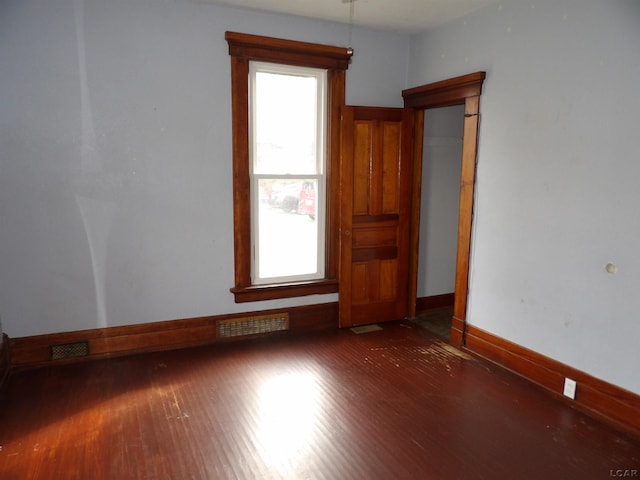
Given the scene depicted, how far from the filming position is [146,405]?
9.61 ft

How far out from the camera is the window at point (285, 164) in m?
3.88

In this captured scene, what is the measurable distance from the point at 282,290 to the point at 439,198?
2035 mm

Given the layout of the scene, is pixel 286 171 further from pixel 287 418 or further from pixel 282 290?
pixel 287 418

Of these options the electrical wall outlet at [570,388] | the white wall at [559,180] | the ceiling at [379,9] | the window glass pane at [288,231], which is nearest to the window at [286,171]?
the window glass pane at [288,231]

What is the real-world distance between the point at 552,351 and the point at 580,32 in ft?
7.04

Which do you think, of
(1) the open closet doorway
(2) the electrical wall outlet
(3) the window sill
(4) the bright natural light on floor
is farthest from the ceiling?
(4) the bright natural light on floor

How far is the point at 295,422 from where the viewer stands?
275 centimetres

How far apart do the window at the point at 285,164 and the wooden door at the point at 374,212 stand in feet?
0.50

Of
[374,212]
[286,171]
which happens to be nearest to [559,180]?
[374,212]

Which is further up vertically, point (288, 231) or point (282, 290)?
point (288, 231)

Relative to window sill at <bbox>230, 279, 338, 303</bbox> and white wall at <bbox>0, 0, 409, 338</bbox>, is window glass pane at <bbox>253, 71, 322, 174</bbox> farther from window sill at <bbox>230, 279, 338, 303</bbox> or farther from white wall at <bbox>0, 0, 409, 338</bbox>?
window sill at <bbox>230, 279, 338, 303</bbox>

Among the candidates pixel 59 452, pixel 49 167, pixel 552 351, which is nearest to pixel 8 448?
pixel 59 452

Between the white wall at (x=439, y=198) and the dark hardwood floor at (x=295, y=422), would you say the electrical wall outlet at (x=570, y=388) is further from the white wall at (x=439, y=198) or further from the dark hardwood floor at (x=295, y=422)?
the white wall at (x=439, y=198)

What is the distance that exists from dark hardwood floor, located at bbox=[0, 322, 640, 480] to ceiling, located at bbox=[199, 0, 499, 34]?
290 centimetres
